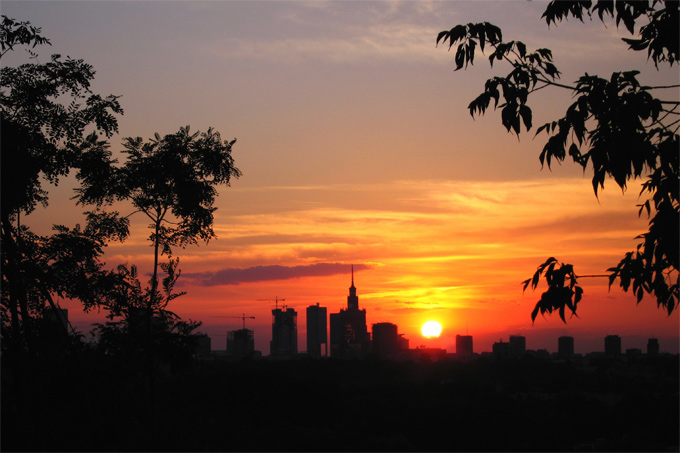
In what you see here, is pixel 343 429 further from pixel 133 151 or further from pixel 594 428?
pixel 133 151

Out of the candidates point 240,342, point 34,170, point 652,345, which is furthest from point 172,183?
point 652,345

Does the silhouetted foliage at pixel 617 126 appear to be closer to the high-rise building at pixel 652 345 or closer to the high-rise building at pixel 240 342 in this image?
the high-rise building at pixel 240 342

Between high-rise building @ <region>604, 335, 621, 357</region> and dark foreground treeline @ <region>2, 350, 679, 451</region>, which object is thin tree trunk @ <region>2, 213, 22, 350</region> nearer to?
dark foreground treeline @ <region>2, 350, 679, 451</region>

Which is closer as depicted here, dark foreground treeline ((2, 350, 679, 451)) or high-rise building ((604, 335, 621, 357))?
dark foreground treeline ((2, 350, 679, 451))

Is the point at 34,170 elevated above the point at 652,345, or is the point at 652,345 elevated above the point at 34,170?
the point at 34,170

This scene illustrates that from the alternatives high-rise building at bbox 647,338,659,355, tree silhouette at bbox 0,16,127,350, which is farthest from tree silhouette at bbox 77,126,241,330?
high-rise building at bbox 647,338,659,355

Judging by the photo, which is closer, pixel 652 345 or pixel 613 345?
pixel 652 345

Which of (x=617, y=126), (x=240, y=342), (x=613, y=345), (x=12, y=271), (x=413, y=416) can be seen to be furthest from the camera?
(x=613, y=345)

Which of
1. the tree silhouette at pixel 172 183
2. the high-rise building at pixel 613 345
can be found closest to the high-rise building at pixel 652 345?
the high-rise building at pixel 613 345

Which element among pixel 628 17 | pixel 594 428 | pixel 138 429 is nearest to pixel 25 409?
pixel 138 429

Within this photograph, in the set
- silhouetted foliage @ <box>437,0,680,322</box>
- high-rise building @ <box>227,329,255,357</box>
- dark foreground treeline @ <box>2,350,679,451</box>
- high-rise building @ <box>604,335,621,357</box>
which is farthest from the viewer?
high-rise building @ <box>604,335,621,357</box>

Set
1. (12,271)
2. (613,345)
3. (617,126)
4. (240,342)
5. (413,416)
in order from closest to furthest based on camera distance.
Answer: (617,126) → (12,271) → (413,416) → (240,342) → (613,345)

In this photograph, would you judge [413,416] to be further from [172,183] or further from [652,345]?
[652,345]

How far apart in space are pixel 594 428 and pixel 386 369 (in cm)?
4736
